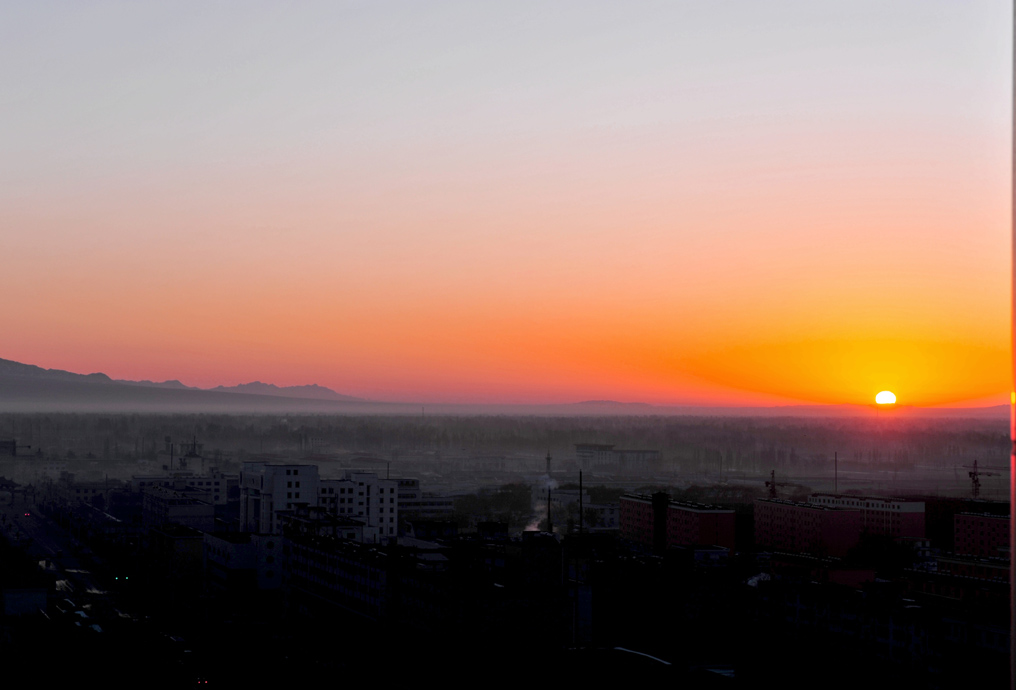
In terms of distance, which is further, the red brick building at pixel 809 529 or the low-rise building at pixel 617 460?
the low-rise building at pixel 617 460

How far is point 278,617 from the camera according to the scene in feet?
40.0

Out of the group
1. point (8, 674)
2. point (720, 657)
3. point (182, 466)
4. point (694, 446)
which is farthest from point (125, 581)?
point (694, 446)

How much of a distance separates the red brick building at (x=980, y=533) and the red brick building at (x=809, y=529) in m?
1.69

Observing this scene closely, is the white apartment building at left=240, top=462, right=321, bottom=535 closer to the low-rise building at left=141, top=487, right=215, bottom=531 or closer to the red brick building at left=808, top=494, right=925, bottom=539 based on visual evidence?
the low-rise building at left=141, top=487, right=215, bottom=531

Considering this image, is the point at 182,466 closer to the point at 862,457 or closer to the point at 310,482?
the point at 310,482

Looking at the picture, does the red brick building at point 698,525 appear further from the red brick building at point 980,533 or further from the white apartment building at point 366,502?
the white apartment building at point 366,502

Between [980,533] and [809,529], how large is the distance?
2789 millimetres

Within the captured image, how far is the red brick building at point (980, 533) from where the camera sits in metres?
18.9

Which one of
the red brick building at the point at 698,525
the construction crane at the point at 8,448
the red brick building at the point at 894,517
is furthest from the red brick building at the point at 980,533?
the construction crane at the point at 8,448

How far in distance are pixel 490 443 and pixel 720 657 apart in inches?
1933

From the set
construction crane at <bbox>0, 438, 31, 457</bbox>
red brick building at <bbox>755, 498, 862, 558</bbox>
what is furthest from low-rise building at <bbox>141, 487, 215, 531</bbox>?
construction crane at <bbox>0, 438, 31, 457</bbox>

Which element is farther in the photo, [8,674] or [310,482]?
[310,482]

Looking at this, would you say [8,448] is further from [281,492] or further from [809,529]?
[809,529]

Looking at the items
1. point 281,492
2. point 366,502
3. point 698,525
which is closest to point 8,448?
point 281,492
